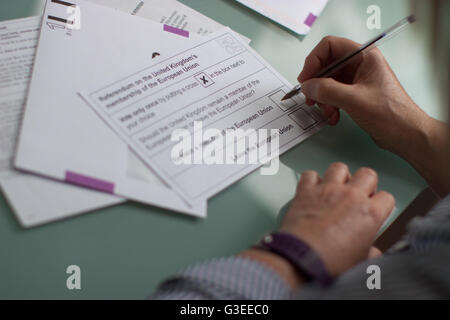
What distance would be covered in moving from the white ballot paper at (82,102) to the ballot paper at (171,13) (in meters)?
0.03

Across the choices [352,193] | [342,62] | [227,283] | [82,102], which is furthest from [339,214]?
[82,102]

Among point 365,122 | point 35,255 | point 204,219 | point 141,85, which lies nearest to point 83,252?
point 35,255

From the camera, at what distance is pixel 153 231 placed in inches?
20.2

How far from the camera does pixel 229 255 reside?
517mm

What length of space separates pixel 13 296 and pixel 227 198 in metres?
0.30

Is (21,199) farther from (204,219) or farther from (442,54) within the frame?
(442,54)

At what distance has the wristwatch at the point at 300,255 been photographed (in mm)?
466

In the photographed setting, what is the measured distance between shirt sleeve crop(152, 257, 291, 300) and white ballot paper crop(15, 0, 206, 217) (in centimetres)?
10

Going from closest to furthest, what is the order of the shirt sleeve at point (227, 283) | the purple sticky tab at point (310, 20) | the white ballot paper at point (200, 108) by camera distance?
1. the shirt sleeve at point (227, 283)
2. the white ballot paper at point (200, 108)
3. the purple sticky tab at point (310, 20)

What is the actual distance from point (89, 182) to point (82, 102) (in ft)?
0.46

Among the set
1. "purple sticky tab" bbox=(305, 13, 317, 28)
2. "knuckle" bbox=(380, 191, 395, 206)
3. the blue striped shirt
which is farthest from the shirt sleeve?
"purple sticky tab" bbox=(305, 13, 317, 28)

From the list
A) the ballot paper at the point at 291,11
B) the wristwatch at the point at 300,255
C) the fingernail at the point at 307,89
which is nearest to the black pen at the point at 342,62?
the fingernail at the point at 307,89

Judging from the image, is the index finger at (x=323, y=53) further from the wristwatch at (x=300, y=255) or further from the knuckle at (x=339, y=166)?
the wristwatch at (x=300, y=255)

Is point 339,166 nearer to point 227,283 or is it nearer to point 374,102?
point 374,102
